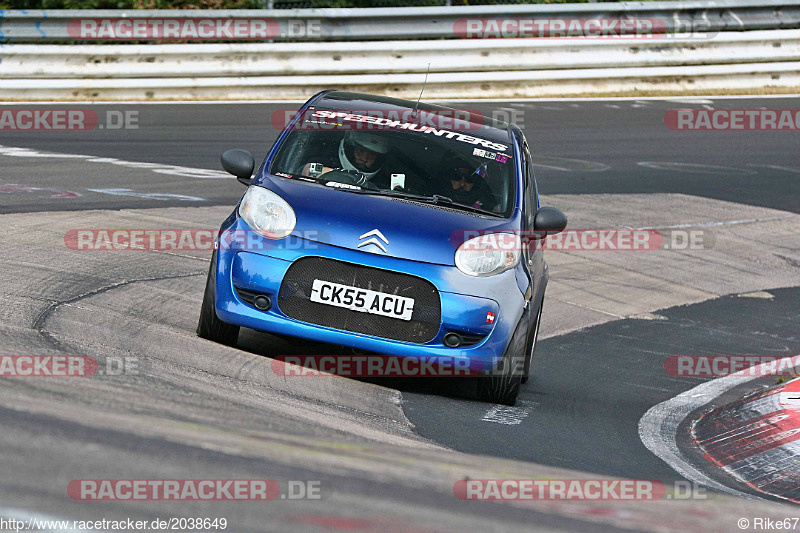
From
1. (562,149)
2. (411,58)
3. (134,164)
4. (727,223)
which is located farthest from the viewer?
(411,58)

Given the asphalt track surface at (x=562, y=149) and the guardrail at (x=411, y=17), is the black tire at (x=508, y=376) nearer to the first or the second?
the asphalt track surface at (x=562, y=149)

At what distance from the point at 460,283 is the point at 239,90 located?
12.5 m

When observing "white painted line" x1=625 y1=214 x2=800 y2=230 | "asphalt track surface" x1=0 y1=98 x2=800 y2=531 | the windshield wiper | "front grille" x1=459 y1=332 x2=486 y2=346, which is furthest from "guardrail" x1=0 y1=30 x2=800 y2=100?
"front grille" x1=459 y1=332 x2=486 y2=346

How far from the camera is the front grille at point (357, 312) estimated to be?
20.3 feet

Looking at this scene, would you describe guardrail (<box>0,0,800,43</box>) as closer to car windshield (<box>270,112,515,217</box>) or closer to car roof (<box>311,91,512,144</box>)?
car roof (<box>311,91,512,144</box>)

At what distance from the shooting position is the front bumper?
244 inches

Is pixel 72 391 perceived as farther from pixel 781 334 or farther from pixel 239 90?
pixel 239 90

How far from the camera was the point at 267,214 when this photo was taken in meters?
6.47

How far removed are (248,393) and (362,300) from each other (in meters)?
0.95

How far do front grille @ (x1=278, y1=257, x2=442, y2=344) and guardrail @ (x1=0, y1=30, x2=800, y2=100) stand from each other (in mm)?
11659

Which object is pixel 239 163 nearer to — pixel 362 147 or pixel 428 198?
pixel 362 147

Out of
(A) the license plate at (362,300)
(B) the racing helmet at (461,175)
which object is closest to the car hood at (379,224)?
(A) the license plate at (362,300)

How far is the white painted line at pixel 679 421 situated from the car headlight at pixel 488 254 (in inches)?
48.4

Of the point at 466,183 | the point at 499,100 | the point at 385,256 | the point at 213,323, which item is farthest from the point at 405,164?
the point at 499,100
